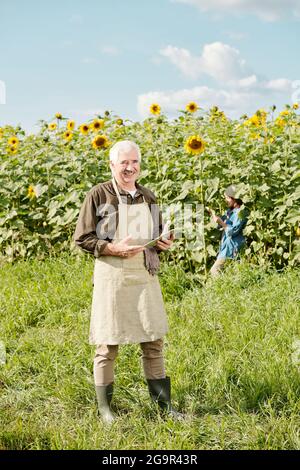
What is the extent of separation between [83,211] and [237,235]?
2.66 m

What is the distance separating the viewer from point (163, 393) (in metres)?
3.35

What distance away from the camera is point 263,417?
3.32m

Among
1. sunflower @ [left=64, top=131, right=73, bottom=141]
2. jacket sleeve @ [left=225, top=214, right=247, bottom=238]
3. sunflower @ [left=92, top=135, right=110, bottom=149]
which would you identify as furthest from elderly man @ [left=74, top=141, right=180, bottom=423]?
sunflower @ [left=64, top=131, right=73, bottom=141]

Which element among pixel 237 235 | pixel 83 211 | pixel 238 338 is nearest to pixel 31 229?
pixel 237 235

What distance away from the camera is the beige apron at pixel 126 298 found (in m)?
3.21

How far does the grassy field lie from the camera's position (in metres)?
3.14

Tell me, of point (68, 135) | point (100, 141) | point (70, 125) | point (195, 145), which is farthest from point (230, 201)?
point (70, 125)

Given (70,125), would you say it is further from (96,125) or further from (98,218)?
(98,218)

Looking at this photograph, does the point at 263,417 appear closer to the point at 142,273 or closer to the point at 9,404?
the point at 142,273

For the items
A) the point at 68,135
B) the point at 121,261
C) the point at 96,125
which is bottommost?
the point at 121,261

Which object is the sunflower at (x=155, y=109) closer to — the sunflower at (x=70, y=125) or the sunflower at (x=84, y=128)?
the sunflower at (x=84, y=128)

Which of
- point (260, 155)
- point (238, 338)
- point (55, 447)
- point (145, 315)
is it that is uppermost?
point (260, 155)

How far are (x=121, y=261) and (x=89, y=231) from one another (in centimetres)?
21

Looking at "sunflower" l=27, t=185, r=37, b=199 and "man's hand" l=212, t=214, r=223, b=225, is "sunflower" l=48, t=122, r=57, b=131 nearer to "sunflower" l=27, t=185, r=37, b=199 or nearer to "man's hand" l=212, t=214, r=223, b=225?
"sunflower" l=27, t=185, r=37, b=199
